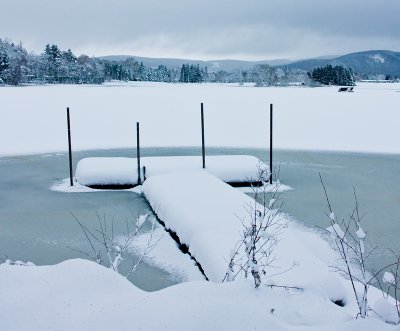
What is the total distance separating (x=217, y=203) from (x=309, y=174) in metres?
5.60

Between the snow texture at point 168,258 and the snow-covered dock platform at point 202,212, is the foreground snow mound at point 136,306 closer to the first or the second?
the snow-covered dock platform at point 202,212

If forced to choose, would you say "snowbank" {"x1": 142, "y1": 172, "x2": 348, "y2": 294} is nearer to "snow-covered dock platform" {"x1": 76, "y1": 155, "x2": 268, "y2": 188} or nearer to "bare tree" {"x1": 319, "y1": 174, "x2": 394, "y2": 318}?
"bare tree" {"x1": 319, "y1": 174, "x2": 394, "y2": 318}

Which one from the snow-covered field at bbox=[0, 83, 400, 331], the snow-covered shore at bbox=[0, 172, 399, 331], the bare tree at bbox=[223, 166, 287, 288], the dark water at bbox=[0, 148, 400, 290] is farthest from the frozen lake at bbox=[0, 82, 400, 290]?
the snow-covered shore at bbox=[0, 172, 399, 331]

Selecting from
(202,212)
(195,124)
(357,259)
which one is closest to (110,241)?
(202,212)

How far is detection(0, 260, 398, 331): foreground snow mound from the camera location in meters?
2.89

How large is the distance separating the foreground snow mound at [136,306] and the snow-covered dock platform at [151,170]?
7.76 metres

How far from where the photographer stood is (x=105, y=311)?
121 inches

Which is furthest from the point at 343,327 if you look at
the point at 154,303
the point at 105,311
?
the point at 105,311

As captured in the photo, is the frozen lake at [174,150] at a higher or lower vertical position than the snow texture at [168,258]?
higher

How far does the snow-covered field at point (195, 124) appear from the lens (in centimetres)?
1953

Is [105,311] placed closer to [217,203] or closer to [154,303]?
[154,303]

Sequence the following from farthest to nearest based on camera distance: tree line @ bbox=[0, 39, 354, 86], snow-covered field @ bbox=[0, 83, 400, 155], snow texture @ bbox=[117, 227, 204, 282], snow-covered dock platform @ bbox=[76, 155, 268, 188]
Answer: tree line @ bbox=[0, 39, 354, 86] → snow-covered field @ bbox=[0, 83, 400, 155] → snow-covered dock platform @ bbox=[76, 155, 268, 188] → snow texture @ bbox=[117, 227, 204, 282]

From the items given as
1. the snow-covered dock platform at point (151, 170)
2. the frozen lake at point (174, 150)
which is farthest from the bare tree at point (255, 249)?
the snow-covered dock platform at point (151, 170)

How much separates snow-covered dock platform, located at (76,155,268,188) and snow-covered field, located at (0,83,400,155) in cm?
663
